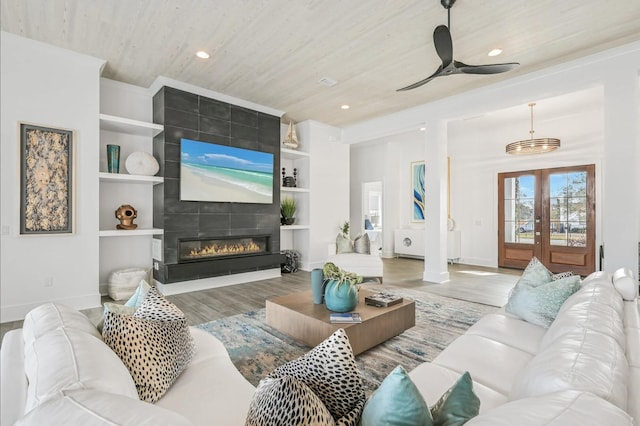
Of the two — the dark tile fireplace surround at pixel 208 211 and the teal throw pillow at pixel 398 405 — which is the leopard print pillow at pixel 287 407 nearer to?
the teal throw pillow at pixel 398 405

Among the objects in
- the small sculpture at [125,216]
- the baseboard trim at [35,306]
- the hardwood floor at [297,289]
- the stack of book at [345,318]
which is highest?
the small sculpture at [125,216]

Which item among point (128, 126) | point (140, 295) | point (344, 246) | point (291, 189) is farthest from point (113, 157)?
point (344, 246)

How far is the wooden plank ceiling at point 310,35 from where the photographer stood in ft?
9.37

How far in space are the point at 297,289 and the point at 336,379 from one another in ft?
12.9

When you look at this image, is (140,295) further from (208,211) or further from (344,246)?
(344,246)

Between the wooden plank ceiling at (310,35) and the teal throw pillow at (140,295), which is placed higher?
the wooden plank ceiling at (310,35)

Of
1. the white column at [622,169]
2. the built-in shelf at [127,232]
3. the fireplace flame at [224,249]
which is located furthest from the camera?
the fireplace flame at [224,249]

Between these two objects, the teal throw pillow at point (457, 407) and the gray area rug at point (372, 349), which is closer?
the teal throw pillow at point (457, 407)

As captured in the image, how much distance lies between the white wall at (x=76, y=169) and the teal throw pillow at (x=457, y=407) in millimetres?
4271

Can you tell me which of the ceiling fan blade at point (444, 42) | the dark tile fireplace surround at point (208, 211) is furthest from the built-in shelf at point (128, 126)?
the ceiling fan blade at point (444, 42)

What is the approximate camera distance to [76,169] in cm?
366

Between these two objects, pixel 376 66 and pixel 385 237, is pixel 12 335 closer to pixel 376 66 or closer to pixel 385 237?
pixel 376 66

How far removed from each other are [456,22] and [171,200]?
4052mm

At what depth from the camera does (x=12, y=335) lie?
121 centimetres
